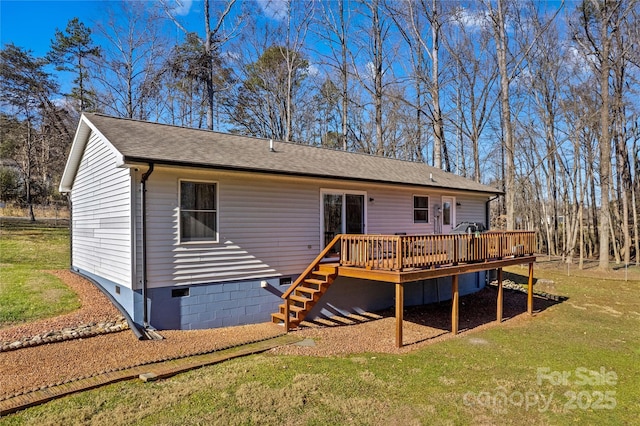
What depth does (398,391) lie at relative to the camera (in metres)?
5.27

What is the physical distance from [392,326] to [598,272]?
13644 mm

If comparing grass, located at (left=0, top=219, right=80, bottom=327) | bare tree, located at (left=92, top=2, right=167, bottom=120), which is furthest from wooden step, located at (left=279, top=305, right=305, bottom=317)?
bare tree, located at (left=92, top=2, right=167, bottom=120)

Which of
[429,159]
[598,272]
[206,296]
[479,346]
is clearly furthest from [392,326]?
[429,159]

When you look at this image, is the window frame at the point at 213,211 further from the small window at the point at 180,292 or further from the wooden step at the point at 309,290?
the wooden step at the point at 309,290

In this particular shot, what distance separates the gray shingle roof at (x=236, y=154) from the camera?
7.44 m

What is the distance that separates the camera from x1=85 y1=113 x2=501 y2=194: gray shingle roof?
24.4ft

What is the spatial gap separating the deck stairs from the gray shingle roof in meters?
2.27

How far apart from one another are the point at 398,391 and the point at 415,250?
339 cm

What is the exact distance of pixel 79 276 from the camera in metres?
10.8

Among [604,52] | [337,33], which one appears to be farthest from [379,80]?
[604,52]

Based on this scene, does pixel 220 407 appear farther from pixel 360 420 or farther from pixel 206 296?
pixel 206 296

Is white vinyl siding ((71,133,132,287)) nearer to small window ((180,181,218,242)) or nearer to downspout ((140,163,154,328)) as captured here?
downspout ((140,163,154,328))

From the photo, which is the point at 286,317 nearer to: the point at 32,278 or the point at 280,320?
the point at 280,320

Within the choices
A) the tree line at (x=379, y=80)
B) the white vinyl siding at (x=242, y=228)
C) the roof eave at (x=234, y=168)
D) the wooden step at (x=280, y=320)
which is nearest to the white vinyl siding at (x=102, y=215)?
the white vinyl siding at (x=242, y=228)
